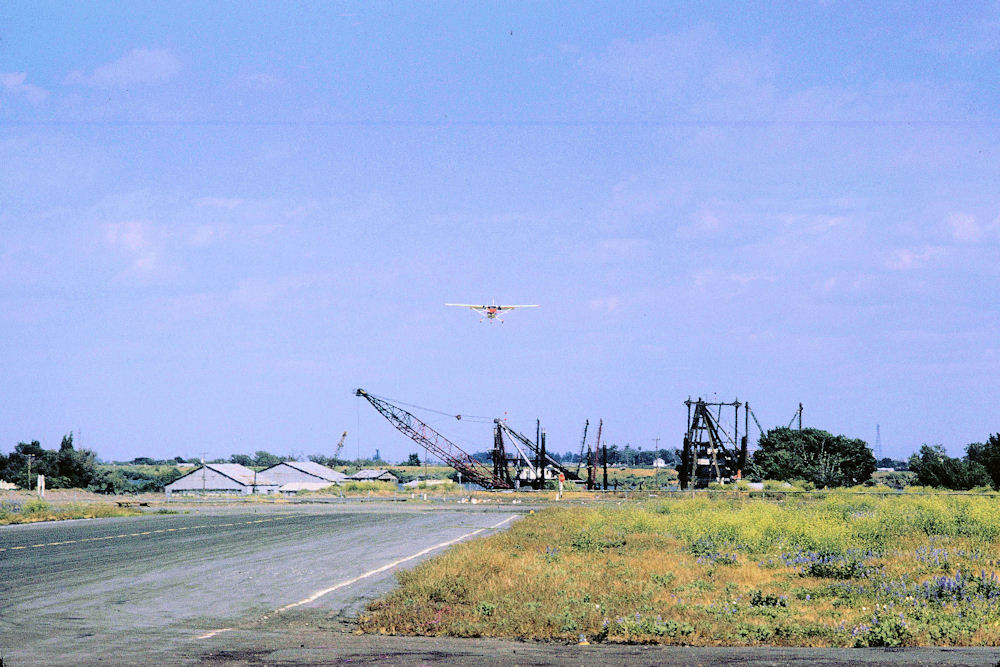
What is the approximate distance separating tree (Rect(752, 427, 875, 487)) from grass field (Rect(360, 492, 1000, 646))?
77518 millimetres

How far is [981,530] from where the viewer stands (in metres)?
28.8

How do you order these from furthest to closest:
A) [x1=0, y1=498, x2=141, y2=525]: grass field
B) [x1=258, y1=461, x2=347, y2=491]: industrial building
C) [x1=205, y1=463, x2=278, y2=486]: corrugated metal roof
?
→ [x1=258, y1=461, x2=347, y2=491]: industrial building → [x1=205, y1=463, x2=278, y2=486]: corrugated metal roof → [x1=0, y1=498, x2=141, y2=525]: grass field

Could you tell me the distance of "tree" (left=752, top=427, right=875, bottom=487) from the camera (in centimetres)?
10616

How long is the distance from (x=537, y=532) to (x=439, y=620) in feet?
62.6

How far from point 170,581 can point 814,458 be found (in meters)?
97.9

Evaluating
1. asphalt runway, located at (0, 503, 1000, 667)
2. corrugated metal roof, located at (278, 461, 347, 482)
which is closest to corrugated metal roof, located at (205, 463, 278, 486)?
corrugated metal roof, located at (278, 461, 347, 482)

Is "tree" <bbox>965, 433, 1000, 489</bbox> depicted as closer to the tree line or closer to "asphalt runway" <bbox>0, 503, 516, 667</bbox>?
the tree line

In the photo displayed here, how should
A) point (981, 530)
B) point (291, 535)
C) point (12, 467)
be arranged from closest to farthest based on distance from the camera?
point (981, 530) → point (291, 535) → point (12, 467)

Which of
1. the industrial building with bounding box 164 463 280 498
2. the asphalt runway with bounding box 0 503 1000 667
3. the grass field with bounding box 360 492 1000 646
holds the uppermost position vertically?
the grass field with bounding box 360 492 1000 646

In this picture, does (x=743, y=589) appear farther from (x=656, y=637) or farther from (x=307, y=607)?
(x=307, y=607)

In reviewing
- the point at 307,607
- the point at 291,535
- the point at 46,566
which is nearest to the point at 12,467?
the point at 291,535

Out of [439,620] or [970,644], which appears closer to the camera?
[970,644]

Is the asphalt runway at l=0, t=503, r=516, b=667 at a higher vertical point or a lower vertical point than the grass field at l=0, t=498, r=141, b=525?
higher

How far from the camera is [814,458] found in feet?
357
